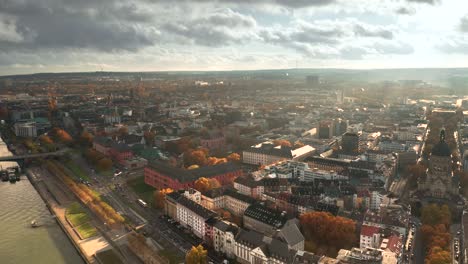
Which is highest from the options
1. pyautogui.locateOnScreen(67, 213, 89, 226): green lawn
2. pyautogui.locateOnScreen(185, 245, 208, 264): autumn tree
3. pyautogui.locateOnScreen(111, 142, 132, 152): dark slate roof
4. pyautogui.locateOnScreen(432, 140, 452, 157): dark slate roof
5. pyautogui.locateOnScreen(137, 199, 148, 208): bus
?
pyautogui.locateOnScreen(432, 140, 452, 157): dark slate roof

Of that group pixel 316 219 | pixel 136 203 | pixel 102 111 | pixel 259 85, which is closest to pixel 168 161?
pixel 136 203

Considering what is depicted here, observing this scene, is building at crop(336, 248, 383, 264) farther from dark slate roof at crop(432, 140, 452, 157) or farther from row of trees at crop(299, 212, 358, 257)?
dark slate roof at crop(432, 140, 452, 157)

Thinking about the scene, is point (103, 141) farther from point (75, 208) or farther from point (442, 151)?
point (442, 151)

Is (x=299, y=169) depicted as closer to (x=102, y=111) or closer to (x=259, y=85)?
(x=102, y=111)

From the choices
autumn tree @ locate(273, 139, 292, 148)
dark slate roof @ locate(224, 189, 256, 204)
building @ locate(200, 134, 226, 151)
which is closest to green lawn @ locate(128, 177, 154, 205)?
dark slate roof @ locate(224, 189, 256, 204)

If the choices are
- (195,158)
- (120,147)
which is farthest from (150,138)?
(195,158)

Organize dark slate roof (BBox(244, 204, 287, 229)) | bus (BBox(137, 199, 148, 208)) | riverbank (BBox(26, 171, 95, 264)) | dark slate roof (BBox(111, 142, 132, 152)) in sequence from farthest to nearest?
1. dark slate roof (BBox(111, 142, 132, 152))
2. bus (BBox(137, 199, 148, 208))
3. dark slate roof (BBox(244, 204, 287, 229))
4. riverbank (BBox(26, 171, 95, 264))
